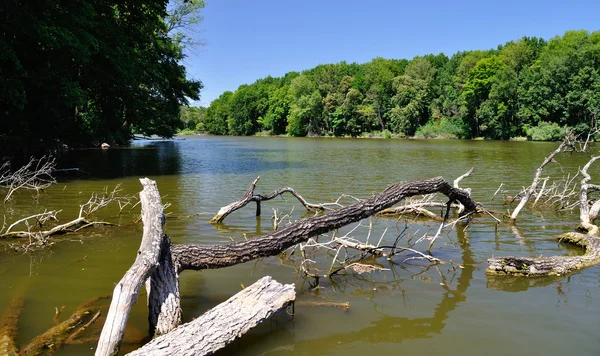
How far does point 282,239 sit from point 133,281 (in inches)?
81.4

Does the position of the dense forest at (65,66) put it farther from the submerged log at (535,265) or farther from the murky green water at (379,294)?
the submerged log at (535,265)

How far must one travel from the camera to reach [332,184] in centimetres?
1684

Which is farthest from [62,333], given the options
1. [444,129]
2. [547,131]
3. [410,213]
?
[444,129]

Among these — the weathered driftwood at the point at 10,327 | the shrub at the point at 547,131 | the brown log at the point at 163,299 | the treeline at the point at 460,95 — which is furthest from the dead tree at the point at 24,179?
the treeline at the point at 460,95

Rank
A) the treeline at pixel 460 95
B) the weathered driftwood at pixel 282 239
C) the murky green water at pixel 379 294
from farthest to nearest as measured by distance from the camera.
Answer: the treeline at pixel 460 95 → the weathered driftwood at pixel 282 239 → the murky green water at pixel 379 294

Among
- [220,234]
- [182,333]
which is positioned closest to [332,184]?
[220,234]

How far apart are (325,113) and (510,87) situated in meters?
34.6

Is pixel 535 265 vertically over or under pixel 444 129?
under

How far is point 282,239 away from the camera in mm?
5461

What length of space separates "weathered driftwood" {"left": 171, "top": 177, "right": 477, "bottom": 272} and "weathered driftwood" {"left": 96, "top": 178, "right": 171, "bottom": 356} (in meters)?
0.41

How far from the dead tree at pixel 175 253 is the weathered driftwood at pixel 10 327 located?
102 cm

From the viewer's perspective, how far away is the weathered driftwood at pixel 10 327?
12.7 ft

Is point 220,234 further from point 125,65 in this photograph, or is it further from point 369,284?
point 125,65

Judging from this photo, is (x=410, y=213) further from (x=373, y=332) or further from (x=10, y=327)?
(x=10, y=327)
